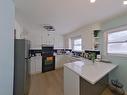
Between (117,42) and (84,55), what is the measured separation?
59.6 inches

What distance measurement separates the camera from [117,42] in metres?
3.18

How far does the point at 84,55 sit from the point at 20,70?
2856 mm

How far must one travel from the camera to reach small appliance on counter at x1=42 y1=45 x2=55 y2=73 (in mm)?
5184

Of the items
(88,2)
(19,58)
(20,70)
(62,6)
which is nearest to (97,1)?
(88,2)

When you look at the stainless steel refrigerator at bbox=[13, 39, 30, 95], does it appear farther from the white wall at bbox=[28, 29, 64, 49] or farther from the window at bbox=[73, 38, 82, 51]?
the window at bbox=[73, 38, 82, 51]

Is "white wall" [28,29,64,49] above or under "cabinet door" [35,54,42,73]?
above

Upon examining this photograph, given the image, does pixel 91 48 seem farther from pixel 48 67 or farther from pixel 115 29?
pixel 48 67

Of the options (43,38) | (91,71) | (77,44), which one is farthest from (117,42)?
(43,38)

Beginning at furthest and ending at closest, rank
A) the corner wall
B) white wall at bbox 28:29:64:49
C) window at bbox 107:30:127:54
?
white wall at bbox 28:29:64:49, window at bbox 107:30:127:54, the corner wall

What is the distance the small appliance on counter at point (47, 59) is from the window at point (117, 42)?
3151 mm

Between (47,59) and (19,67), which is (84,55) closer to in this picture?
(47,59)

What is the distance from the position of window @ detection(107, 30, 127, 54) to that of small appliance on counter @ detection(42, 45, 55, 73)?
10.3 ft

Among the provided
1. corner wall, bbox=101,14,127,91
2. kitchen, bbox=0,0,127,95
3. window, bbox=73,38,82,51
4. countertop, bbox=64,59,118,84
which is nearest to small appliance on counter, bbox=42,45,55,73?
kitchen, bbox=0,0,127,95

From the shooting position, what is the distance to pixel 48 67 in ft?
17.6
